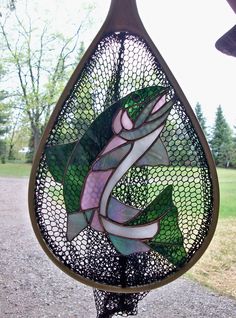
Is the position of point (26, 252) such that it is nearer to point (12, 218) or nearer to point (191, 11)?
point (12, 218)

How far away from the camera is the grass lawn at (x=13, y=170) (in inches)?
43.8

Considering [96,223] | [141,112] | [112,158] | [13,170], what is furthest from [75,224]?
[13,170]

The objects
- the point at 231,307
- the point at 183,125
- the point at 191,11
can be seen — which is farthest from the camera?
the point at 191,11

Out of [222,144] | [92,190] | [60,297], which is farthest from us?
[222,144]

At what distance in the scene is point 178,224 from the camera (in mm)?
753

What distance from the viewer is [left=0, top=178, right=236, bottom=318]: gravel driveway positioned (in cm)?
99

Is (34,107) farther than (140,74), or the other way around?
(34,107)

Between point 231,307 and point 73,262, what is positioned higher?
point 73,262

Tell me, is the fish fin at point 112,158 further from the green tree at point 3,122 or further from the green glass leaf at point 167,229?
the green tree at point 3,122

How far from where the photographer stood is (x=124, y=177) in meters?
0.74

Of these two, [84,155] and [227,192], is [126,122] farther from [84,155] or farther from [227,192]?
[227,192]

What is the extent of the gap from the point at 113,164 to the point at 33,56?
2.06 ft

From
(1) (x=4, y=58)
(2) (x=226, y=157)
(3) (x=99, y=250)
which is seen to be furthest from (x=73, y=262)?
(1) (x=4, y=58)

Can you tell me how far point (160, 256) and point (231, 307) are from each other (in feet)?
1.30
